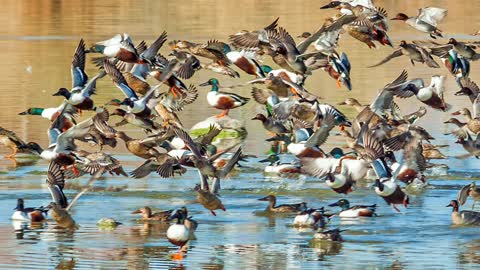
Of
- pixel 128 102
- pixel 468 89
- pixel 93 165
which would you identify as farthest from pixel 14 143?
pixel 468 89

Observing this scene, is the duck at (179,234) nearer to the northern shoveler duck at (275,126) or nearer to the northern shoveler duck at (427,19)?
the northern shoveler duck at (275,126)

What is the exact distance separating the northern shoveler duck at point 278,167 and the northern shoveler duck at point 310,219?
255 centimetres

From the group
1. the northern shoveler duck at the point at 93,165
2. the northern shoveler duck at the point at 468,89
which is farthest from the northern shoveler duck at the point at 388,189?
the northern shoveler duck at the point at 468,89

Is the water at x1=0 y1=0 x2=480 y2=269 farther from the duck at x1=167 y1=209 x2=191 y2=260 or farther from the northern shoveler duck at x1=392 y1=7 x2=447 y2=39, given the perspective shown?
the northern shoveler duck at x1=392 y1=7 x2=447 y2=39

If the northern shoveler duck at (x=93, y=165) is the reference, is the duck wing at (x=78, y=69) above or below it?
above

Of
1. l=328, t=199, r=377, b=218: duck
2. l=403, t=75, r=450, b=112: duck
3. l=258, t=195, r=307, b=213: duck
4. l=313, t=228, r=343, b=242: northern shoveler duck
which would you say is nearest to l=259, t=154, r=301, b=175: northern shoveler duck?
l=403, t=75, r=450, b=112: duck

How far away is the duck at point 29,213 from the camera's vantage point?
14.2 metres

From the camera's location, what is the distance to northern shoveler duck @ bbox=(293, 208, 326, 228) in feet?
45.5

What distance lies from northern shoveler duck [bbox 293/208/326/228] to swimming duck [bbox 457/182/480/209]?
1.74 metres

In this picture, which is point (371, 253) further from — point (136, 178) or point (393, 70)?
point (393, 70)

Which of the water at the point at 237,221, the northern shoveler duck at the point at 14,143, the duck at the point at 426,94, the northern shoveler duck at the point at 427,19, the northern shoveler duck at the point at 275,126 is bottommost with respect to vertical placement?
the water at the point at 237,221

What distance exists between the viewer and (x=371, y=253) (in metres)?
12.8

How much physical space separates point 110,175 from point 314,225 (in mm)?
4233

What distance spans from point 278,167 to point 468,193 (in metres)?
2.75
